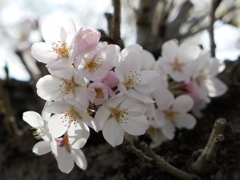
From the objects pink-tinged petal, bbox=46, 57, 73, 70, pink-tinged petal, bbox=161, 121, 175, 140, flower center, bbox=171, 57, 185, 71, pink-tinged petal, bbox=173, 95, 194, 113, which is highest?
pink-tinged petal, bbox=46, 57, 73, 70

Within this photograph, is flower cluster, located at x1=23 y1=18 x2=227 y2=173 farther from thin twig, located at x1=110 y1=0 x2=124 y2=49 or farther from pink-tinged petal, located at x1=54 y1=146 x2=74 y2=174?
thin twig, located at x1=110 y1=0 x2=124 y2=49

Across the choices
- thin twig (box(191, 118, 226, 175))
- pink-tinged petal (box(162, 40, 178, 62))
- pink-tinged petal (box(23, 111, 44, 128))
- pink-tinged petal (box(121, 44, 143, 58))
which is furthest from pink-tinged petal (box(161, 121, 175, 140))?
pink-tinged petal (box(23, 111, 44, 128))

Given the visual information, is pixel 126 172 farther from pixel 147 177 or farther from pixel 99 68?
pixel 99 68

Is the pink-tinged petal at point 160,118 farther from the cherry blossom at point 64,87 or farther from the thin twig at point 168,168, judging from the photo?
the cherry blossom at point 64,87

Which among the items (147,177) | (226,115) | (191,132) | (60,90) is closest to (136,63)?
(60,90)

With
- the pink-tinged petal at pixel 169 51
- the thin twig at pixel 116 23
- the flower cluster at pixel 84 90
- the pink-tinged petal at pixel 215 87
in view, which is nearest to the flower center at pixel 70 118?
the flower cluster at pixel 84 90
